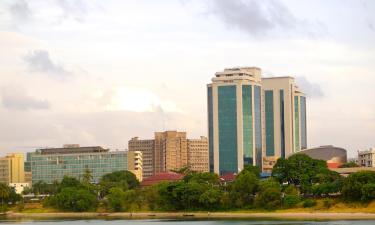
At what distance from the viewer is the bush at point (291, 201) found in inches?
4817

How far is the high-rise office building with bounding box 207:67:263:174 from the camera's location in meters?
186

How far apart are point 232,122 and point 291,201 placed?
214ft

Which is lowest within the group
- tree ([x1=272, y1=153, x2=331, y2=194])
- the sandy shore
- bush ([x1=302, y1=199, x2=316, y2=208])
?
the sandy shore

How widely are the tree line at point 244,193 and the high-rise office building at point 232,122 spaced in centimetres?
3622

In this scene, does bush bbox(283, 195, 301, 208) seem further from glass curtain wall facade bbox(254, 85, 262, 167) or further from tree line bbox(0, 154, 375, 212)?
glass curtain wall facade bbox(254, 85, 262, 167)

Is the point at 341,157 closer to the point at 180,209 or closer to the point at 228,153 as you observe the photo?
the point at 228,153

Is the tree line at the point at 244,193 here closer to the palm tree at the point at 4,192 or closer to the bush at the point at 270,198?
the bush at the point at 270,198

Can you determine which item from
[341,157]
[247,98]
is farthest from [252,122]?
[341,157]

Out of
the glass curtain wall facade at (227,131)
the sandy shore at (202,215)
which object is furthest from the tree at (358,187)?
the glass curtain wall facade at (227,131)

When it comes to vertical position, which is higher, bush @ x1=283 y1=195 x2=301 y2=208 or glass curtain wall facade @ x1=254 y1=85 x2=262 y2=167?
glass curtain wall facade @ x1=254 y1=85 x2=262 y2=167

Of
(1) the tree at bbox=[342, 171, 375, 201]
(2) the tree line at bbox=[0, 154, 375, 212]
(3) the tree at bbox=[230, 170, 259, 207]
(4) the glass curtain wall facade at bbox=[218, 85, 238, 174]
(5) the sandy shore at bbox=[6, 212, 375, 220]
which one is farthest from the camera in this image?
(4) the glass curtain wall facade at bbox=[218, 85, 238, 174]

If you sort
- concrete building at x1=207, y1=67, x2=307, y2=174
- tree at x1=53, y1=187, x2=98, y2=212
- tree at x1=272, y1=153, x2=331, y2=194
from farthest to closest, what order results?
concrete building at x1=207, y1=67, x2=307, y2=174 → tree at x1=53, y1=187, x2=98, y2=212 → tree at x1=272, y1=153, x2=331, y2=194

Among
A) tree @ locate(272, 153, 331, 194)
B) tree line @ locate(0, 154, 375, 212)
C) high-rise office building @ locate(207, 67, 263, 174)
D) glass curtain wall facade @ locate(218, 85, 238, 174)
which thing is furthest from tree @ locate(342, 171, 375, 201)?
glass curtain wall facade @ locate(218, 85, 238, 174)

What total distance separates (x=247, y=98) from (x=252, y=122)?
17.4ft
